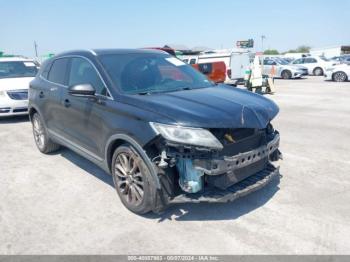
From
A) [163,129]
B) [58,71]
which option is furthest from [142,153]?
[58,71]

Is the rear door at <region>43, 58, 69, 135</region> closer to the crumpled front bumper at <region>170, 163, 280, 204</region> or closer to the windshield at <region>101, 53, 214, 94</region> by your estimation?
the windshield at <region>101, 53, 214, 94</region>

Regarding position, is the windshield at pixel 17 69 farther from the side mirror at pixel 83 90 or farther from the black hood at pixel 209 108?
the black hood at pixel 209 108

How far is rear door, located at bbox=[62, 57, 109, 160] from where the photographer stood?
3875 millimetres

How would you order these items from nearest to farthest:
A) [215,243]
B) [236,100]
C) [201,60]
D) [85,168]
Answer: [215,243]
[236,100]
[85,168]
[201,60]

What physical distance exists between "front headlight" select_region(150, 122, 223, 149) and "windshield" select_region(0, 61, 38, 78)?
8.02m

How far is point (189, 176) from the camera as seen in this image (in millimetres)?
3170

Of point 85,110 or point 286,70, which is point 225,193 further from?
point 286,70

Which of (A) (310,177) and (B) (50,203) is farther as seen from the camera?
(A) (310,177)

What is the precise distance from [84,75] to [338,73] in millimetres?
19416

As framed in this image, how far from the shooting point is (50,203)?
3990mm

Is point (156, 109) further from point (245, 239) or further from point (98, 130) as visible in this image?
point (245, 239)

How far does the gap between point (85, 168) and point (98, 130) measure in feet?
4.71

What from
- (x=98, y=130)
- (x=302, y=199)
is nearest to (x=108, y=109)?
(x=98, y=130)

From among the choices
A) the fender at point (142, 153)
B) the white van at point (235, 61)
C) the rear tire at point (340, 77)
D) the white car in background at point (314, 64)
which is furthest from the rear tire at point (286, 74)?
the fender at point (142, 153)
